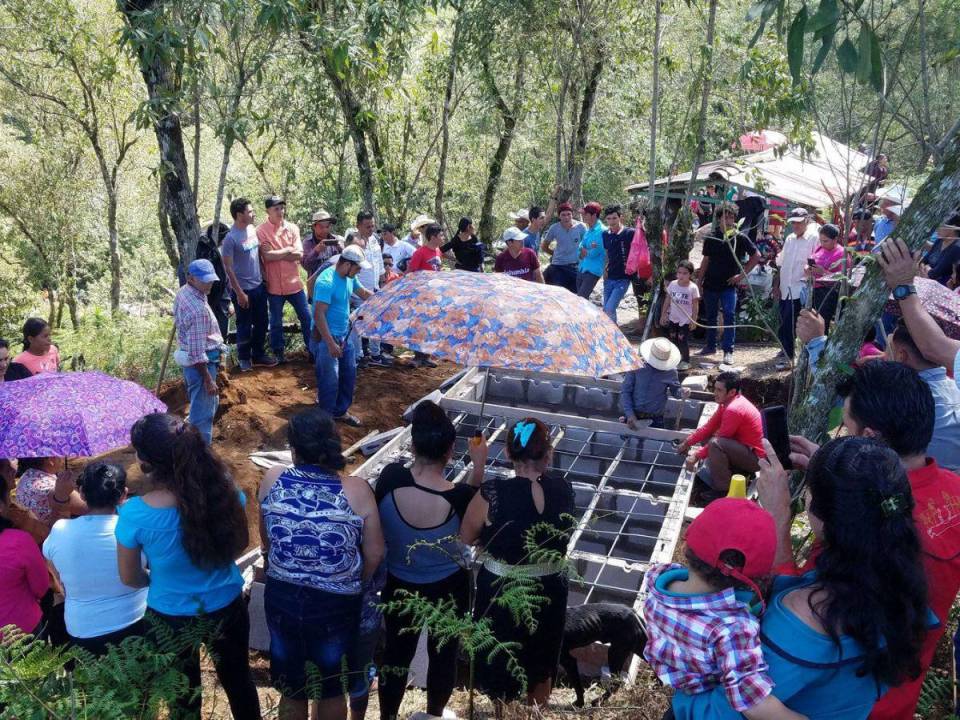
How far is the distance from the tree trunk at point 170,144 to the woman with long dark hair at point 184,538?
211 inches

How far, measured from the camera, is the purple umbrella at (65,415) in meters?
Answer: 4.09

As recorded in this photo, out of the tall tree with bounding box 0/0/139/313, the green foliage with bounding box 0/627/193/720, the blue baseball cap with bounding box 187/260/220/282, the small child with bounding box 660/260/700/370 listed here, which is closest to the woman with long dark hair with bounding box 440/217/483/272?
the small child with bounding box 660/260/700/370

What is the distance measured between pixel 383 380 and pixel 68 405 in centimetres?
557

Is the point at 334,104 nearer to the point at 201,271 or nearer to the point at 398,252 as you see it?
the point at 398,252

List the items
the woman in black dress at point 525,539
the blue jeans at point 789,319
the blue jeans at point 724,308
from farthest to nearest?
the blue jeans at point 724,308 < the blue jeans at point 789,319 < the woman in black dress at point 525,539

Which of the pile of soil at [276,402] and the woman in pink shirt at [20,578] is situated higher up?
the woman in pink shirt at [20,578]

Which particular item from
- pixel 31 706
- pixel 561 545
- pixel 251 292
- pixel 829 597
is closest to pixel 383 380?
pixel 251 292

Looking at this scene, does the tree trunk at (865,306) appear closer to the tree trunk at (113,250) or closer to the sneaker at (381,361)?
the sneaker at (381,361)

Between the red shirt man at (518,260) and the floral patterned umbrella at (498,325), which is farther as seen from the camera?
the red shirt man at (518,260)

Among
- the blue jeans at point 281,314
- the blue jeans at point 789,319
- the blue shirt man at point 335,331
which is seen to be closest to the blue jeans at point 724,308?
the blue jeans at point 789,319

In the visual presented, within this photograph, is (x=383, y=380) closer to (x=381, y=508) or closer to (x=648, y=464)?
(x=648, y=464)

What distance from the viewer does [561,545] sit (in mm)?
3750

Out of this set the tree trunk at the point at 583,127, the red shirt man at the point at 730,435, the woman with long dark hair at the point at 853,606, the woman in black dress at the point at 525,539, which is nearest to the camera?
the woman with long dark hair at the point at 853,606

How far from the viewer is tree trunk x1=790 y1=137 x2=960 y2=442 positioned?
10.5 ft
